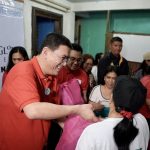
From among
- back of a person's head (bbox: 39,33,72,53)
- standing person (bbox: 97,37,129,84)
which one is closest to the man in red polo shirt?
back of a person's head (bbox: 39,33,72,53)

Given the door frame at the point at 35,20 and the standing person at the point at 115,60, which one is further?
the door frame at the point at 35,20

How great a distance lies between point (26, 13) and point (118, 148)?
2974 millimetres

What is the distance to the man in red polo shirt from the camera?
109 cm

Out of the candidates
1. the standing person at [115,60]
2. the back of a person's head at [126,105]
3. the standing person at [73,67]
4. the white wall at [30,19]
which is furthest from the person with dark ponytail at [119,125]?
the white wall at [30,19]

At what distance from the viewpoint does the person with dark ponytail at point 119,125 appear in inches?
40.7

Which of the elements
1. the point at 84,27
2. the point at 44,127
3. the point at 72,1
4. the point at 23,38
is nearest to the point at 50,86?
the point at 44,127

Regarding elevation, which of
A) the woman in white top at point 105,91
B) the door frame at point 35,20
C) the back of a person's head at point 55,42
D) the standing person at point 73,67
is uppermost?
the door frame at point 35,20

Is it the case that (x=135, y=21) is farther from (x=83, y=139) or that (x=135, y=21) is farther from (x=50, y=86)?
(x=83, y=139)

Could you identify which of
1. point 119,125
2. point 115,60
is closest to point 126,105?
point 119,125

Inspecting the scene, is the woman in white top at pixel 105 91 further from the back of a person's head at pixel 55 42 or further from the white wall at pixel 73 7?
the white wall at pixel 73 7

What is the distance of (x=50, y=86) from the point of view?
1.45 metres

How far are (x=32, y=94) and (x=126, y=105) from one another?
46 cm

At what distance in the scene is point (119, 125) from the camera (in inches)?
41.4

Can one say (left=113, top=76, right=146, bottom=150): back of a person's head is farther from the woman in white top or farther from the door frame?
the door frame
